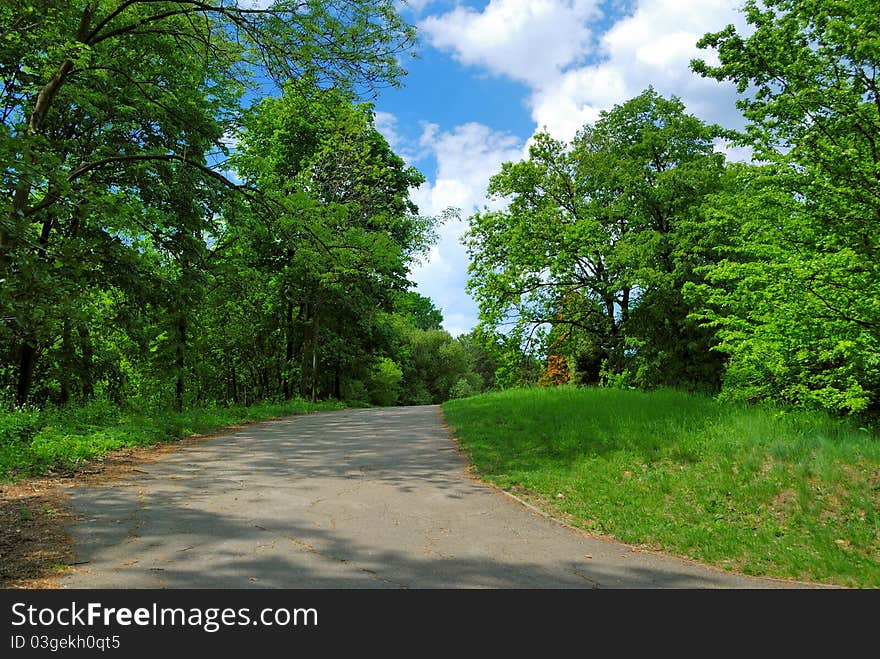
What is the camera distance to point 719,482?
21.6 feet

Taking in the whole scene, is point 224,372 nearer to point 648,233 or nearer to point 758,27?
point 648,233

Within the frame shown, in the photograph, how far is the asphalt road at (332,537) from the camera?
13.4 feet

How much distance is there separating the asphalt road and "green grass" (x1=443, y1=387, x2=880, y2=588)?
554 millimetres

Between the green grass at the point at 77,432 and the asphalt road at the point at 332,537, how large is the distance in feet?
3.74

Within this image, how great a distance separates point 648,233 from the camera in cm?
1867

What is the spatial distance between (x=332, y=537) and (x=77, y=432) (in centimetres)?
707

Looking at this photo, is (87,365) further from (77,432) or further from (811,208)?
(811,208)

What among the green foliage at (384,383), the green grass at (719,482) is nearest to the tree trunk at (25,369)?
the green grass at (719,482)

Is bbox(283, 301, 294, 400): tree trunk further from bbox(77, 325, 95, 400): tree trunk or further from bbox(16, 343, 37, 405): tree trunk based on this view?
bbox(16, 343, 37, 405): tree trunk

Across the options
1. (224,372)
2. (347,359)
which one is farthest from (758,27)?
(224,372)

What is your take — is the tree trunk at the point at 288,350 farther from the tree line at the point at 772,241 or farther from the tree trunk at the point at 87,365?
the tree line at the point at 772,241

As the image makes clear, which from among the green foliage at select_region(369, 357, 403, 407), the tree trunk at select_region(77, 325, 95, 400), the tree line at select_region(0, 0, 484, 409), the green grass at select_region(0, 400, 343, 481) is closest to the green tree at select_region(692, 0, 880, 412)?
the tree line at select_region(0, 0, 484, 409)

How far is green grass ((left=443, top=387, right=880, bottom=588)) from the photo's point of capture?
5121mm

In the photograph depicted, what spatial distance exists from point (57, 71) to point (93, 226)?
347 cm
